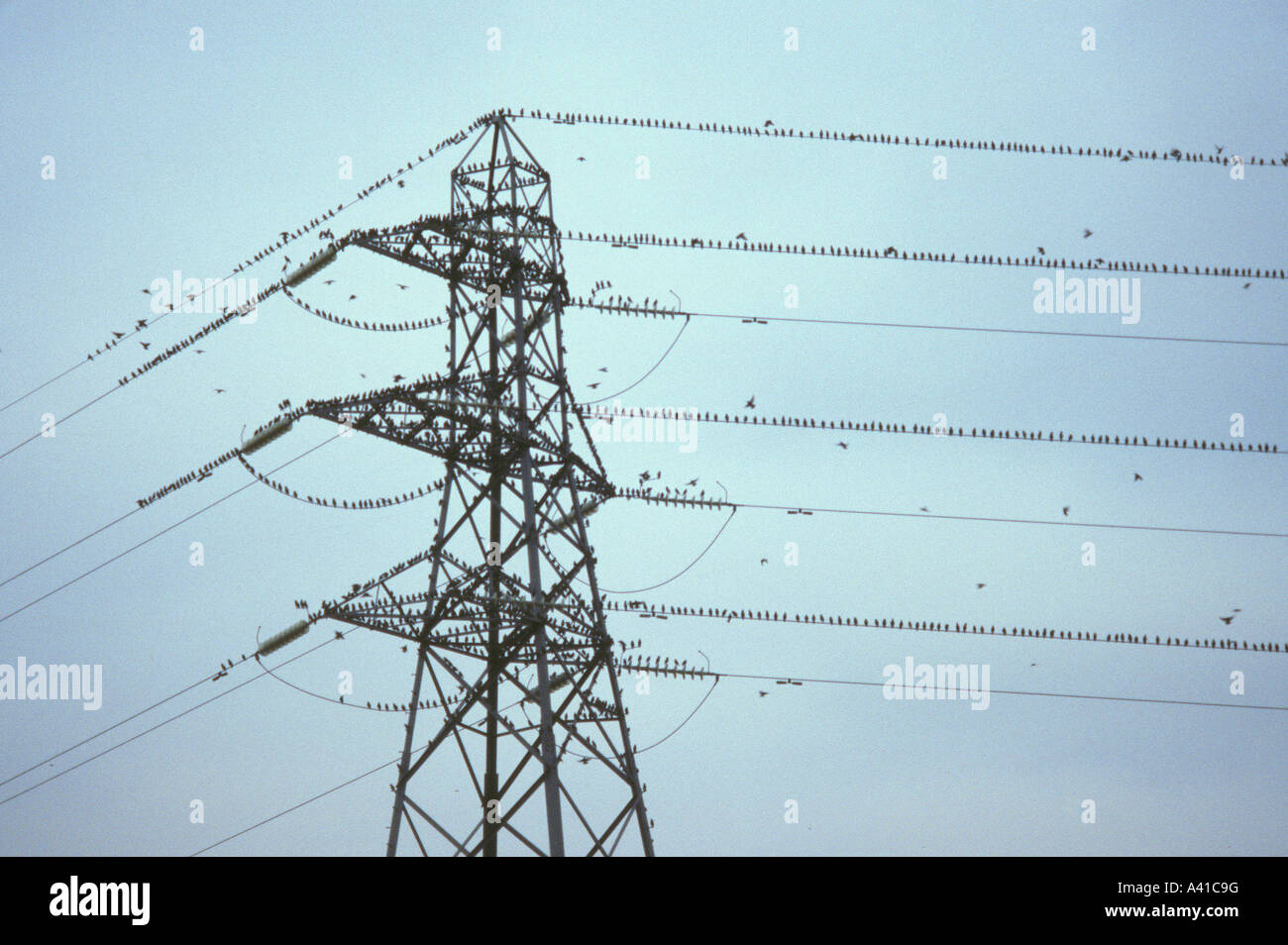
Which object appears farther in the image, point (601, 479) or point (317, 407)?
point (601, 479)

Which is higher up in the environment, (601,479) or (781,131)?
(781,131)

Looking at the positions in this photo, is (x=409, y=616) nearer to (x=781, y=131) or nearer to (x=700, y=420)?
(x=700, y=420)

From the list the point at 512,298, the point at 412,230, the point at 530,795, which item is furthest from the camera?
the point at 512,298

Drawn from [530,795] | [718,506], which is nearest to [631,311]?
[718,506]

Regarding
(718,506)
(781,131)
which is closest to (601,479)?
(718,506)

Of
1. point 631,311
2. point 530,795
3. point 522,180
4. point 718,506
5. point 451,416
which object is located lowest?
point 530,795

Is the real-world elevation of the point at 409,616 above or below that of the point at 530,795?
above

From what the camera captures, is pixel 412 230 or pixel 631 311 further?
pixel 631 311

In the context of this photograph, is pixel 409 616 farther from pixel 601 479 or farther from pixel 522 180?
pixel 522 180
